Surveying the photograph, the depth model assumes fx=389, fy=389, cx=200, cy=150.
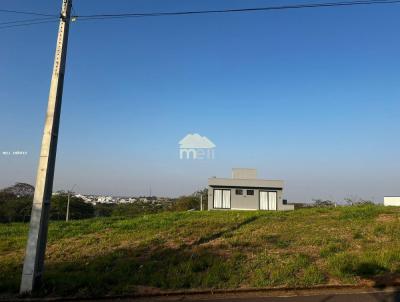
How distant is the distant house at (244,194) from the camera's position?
31.6 metres

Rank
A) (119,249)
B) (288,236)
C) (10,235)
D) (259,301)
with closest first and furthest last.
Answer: (259,301)
(119,249)
(288,236)
(10,235)

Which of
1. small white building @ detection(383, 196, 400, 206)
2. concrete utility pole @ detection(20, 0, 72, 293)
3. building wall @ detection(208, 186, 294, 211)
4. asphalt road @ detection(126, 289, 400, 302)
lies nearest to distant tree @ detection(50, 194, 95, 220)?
building wall @ detection(208, 186, 294, 211)

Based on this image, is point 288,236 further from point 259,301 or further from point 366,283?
point 259,301

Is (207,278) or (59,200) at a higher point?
(59,200)

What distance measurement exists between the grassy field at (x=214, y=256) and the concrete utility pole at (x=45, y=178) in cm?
43

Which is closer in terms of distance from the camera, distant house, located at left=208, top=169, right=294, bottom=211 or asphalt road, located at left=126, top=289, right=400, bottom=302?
asphalt road, located at left=126, top=289, right=400, bottom=302

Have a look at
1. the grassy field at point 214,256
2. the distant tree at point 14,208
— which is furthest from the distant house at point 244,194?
the distant tree at point 14,208

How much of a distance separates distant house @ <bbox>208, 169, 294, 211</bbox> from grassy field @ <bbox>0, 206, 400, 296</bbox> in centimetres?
1753

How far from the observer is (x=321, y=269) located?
754 cm

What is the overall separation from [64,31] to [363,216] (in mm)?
11937

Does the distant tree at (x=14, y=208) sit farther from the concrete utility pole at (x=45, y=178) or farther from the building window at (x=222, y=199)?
the concrete utility pole at (x=45, y=178)

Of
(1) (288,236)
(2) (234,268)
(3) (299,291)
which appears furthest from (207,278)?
(1) (288,236)

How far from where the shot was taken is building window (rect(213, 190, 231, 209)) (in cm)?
3153

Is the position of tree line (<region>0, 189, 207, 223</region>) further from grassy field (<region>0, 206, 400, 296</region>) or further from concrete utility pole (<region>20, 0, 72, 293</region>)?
concrete utility pole (<region>20, 0, 72, 293</region>)
